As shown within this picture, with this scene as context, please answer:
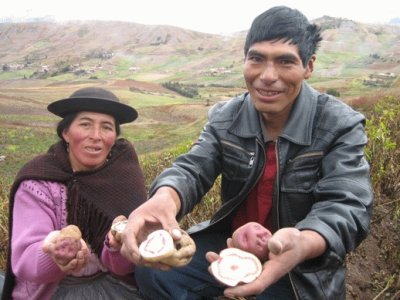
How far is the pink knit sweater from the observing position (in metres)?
2.08

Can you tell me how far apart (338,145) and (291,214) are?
1.29 ft

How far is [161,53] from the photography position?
325 feet

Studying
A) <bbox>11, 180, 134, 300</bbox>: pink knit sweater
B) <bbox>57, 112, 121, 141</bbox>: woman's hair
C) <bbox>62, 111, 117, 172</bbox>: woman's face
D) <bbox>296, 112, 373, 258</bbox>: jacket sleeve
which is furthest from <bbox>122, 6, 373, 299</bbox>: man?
<bbox>57, 112, 121, 141</bbox>: woman's hair

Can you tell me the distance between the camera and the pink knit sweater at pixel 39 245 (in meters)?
2.08

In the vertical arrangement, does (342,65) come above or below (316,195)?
below

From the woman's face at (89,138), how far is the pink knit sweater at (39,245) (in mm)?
191

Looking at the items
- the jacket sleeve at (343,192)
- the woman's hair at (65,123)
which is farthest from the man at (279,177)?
the woman's hair at (65,123)

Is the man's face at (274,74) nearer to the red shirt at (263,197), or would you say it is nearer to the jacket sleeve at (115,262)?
the red shirt at (263,197)

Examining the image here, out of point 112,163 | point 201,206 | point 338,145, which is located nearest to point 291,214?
point 338,145

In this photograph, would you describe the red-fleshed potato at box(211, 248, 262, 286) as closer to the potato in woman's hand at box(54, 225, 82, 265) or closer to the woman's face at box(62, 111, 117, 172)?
the potato in woman's hand at box(54, 225, 82, 265)

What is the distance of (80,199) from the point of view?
2.32 m

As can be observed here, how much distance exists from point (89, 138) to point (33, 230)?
538 millimetres

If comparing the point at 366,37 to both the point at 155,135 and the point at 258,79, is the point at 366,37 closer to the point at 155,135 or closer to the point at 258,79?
the point at 155,135

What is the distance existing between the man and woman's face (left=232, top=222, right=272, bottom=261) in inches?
2.0
